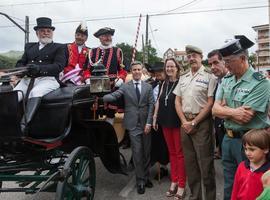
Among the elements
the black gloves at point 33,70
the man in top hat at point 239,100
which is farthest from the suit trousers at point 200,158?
the black gloves at point 33,70

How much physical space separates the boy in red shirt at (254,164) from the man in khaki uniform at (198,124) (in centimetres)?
127

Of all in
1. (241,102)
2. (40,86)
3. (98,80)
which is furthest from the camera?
(98,80)

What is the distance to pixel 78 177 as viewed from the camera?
392 centimetres

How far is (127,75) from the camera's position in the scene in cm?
A: 593

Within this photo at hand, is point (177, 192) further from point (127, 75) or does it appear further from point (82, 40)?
point (82, 40)

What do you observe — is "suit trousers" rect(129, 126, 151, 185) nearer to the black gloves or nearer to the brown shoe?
the brown shoe

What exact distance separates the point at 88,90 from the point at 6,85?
40.5 inches

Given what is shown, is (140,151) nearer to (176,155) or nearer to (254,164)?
(176,155)

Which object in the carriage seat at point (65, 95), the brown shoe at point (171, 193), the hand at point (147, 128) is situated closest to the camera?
the carriage seat at point (65, 95)

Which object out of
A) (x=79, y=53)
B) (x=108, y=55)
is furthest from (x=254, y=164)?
(x=79, y=53)

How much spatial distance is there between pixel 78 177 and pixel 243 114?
71.1 inches

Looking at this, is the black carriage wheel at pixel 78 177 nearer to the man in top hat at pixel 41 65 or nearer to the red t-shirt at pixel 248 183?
the man in top hat at pixel 41 65

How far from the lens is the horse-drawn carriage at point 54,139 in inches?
137

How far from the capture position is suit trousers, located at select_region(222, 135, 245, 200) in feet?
10.9
